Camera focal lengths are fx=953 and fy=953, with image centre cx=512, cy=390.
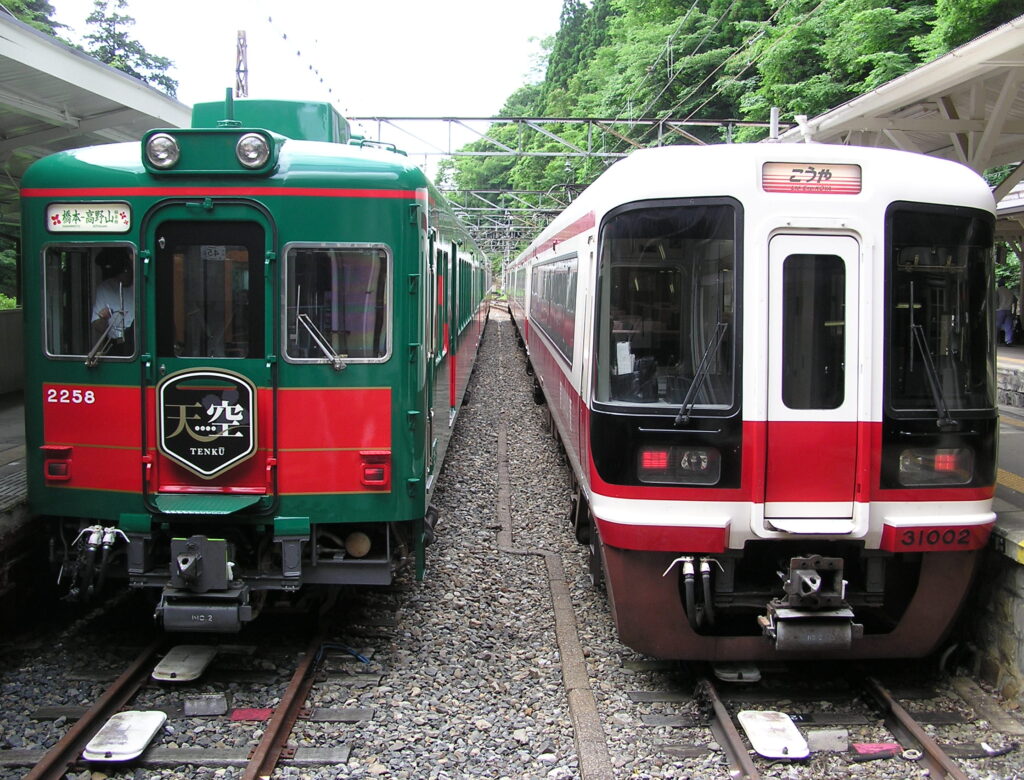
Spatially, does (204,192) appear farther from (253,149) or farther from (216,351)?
(216,351)

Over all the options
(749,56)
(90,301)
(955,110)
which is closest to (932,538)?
(90,301)

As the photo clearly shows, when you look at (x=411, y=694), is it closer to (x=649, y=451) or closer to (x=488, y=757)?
(x=488, y=757)

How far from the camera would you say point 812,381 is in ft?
15.5

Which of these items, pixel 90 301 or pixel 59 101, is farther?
pixel 59 101

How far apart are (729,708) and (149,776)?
2.83 meters

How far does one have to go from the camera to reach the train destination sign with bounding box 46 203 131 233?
5035 mm

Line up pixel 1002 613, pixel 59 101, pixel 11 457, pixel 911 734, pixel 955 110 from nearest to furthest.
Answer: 1. pixel 911 734
2. pixel 1002 613
3. pixel 11 457
4. pixel 59 101
5. pixel 955 110

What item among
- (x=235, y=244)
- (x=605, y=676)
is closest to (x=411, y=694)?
(x=605, y=676)

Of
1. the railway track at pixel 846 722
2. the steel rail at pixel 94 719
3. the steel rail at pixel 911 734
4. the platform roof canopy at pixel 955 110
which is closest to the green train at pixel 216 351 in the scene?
the steel rail at pixel 94 719

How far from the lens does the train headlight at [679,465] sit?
474 cm

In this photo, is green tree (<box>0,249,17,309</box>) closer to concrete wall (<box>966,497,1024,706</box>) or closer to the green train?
the green train

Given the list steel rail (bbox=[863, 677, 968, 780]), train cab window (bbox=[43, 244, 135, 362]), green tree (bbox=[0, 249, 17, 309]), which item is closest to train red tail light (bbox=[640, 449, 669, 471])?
steel rail (bbox=[863, 677, 968, 780])

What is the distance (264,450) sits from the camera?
16.8 feet

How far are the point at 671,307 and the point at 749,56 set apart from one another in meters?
21.0
